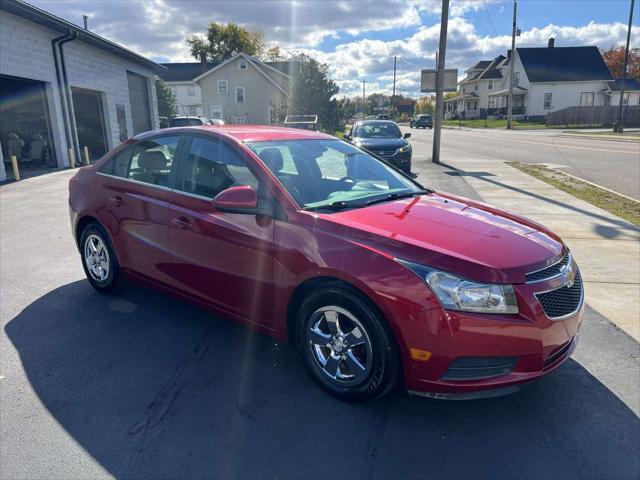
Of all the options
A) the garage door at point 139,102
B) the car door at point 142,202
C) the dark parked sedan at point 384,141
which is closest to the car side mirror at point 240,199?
the car door at point 142,202

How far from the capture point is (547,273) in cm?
288

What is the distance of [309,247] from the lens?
306 centimetres

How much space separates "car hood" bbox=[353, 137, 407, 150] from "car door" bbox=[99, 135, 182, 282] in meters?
10.0

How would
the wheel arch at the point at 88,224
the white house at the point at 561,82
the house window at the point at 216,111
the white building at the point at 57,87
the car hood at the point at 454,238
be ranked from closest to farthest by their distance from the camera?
the car hood at the point at 454,238 < the wheel arch at the point at 88,224 < the white building at the point at 57,87 < the house window at the point at 216,111 < the white house at the point at 561,82

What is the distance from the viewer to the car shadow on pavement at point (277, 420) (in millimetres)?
2580

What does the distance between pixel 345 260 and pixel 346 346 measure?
0.56 m

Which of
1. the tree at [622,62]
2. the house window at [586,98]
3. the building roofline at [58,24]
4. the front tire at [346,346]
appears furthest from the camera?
the tree at [622,62]

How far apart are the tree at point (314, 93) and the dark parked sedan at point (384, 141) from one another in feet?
75.1

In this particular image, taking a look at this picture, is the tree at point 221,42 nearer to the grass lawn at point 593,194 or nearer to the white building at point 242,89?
the white building at point 242,89

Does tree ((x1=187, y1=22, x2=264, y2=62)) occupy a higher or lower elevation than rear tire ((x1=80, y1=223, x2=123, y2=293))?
higher

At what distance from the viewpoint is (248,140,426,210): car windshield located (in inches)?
138

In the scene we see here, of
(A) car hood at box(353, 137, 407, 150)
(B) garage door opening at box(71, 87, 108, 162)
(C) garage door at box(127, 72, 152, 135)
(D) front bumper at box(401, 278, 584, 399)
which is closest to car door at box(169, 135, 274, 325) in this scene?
(D) front bumper at box(401, 278, 584, 399)

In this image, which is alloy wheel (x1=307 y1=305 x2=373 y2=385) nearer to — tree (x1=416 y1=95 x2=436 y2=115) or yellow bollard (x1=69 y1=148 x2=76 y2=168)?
yellow bollard (x1=69 y1=148 x2=76 y2=168)

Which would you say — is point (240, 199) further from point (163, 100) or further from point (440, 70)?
point (163, 100)
